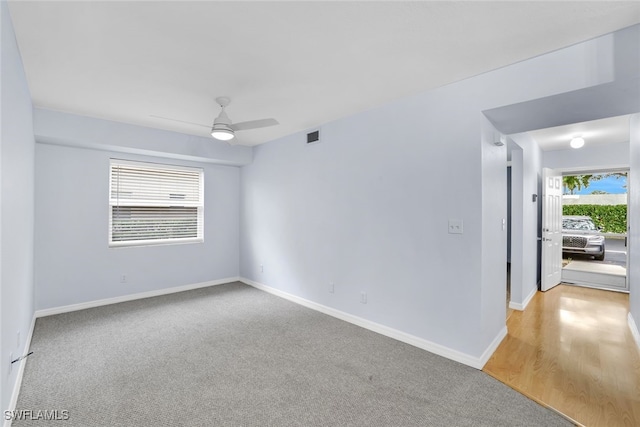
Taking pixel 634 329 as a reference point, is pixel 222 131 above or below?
above

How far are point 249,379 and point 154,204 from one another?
3490 millimetres

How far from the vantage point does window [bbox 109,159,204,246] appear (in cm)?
442

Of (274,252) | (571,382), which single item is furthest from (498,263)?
(274,252)

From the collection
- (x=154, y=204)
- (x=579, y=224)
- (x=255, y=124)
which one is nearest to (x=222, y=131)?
(x=255, y=124)

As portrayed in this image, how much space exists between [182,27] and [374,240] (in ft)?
8.48

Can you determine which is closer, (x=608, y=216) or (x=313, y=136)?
(x=313, y=136)

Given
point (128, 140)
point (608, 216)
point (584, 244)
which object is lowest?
point (584, 244)

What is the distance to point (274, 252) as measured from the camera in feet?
16.0

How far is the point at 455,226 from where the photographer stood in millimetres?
2744

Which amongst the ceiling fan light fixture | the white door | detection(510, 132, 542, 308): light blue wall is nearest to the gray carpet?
the ceiling fan light fixture

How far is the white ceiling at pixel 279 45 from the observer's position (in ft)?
5.77

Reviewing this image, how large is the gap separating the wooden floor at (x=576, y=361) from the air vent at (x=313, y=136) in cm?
316

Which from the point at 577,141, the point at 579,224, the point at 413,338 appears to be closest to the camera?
the point at 413,338

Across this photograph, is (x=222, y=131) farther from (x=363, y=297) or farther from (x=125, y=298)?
(x=125, y=298)
